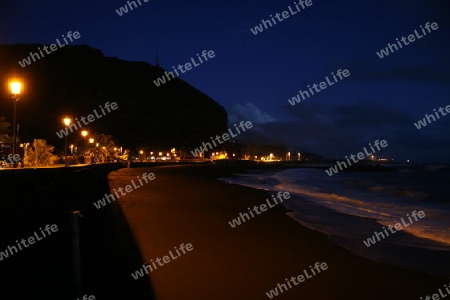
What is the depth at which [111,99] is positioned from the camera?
510 feet

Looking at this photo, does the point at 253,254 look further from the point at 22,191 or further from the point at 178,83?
the point at 178,83

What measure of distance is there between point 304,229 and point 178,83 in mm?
186412

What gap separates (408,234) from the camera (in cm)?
Answer: 1315

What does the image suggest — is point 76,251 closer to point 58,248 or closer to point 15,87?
point 58,248

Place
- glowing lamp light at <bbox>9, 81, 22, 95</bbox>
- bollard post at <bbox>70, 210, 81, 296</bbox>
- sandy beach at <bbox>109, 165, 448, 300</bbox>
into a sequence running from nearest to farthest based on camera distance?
bollard post at <bbox>70, 210, 81, 296</bbox>
sandy beach at <bbox>109, 165, 448, 300</bbox>
glowing lamp light at <bbox>9, 81, 22, 95</bbox>

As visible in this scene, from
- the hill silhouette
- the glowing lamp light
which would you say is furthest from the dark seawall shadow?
the hill silhouette

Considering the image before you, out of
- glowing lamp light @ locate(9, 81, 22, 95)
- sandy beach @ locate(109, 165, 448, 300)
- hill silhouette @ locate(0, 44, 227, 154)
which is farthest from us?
hill silhouette @ locate(0, 44, 227, 154)

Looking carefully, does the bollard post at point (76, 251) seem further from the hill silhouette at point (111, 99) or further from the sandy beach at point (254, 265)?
the hill silhouette at point (111, 99)

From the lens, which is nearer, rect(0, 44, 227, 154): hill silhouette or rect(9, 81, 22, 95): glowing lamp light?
rect(9, 81, 22, 95): glowing lamp light

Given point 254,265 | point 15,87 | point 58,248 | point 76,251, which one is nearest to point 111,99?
point 15,87

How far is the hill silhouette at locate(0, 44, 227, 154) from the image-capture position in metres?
112

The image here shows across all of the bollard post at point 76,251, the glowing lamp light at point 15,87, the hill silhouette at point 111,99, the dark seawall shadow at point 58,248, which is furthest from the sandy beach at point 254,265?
the hill silhouette at point 111,99

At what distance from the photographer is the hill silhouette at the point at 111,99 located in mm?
111625

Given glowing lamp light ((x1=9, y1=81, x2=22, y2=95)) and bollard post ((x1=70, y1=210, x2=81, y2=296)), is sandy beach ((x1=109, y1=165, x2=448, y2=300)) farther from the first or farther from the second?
glowing lamp light ((x1=9, y1=81, x2=22, y2=95))
